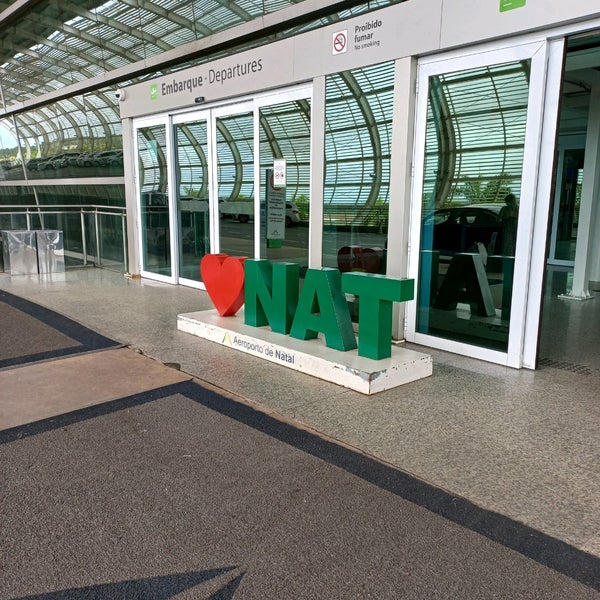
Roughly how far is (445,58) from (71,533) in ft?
15.3

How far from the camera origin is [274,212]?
23.0ft

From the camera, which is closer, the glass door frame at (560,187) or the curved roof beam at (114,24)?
the curved roof beam at (114,24)

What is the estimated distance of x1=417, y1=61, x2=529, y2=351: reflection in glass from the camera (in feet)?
15.0

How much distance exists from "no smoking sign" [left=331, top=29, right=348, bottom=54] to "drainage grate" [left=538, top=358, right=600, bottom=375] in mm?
3612

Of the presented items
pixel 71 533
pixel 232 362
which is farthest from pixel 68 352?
pixel 71 533

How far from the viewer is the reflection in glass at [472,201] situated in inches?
180

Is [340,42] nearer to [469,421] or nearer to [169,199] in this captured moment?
[469,421]

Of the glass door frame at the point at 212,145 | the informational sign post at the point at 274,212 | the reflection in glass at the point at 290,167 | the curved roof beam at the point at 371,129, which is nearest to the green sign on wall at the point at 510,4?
the curved roof beam at the point at 371,129

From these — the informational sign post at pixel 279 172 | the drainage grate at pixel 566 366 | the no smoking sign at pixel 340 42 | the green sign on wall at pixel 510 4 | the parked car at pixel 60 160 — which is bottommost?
the drainage grate at pixel 566 366

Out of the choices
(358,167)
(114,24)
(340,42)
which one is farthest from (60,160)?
(358,167)

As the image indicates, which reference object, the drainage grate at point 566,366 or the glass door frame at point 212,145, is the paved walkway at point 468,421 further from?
the glass door frame at point 212,145

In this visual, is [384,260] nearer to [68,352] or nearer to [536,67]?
[536,67]

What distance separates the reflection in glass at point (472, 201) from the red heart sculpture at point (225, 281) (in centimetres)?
184

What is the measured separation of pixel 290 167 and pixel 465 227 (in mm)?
2566
